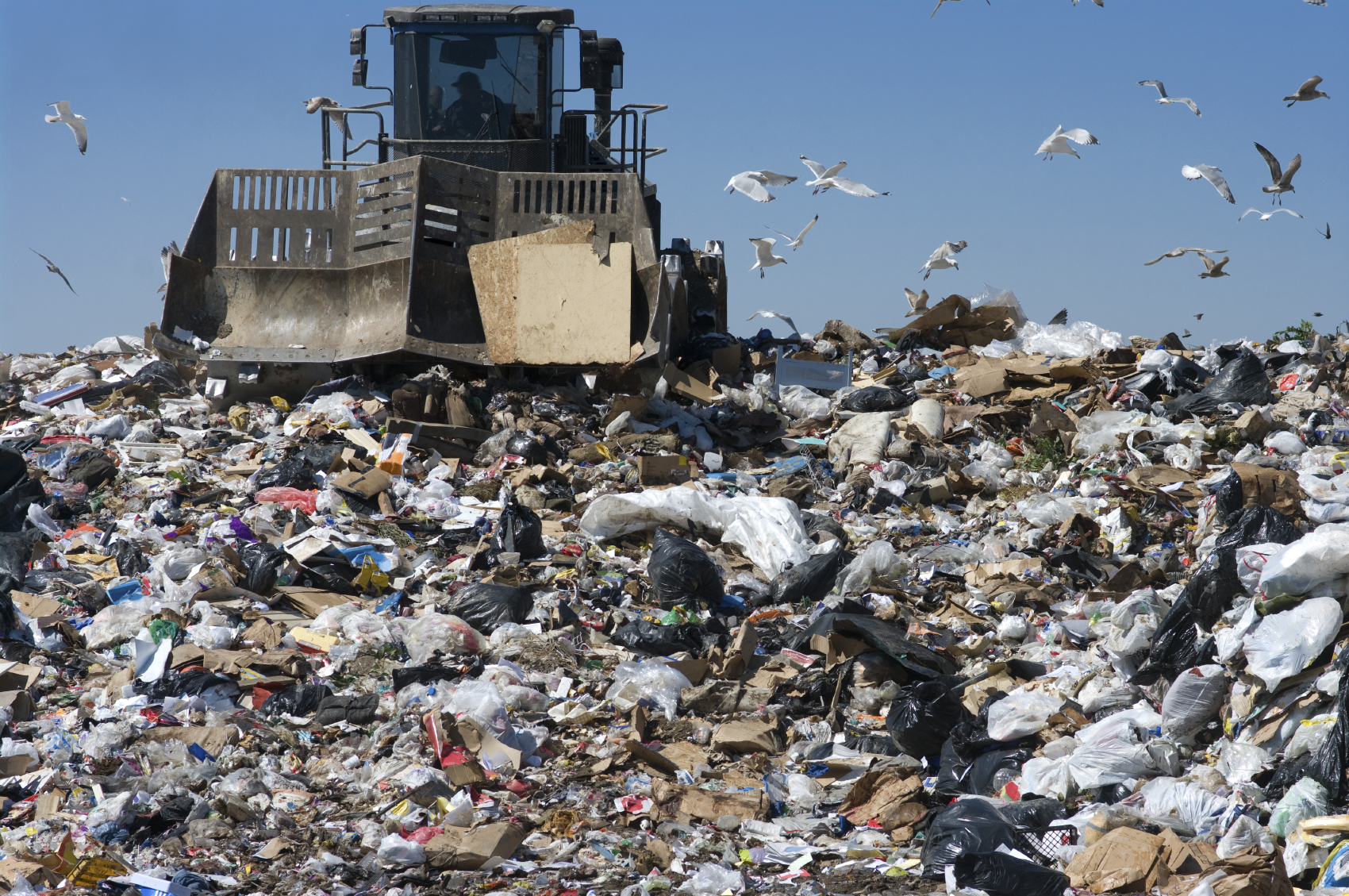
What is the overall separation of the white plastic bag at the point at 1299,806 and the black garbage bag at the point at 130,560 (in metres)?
4.50

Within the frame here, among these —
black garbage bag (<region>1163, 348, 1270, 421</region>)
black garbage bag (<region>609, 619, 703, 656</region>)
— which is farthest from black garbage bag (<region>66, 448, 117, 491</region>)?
black garbage bag (<region>1163, 348, 1270, 421</region>)

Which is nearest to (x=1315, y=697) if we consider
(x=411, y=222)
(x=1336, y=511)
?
(x=1336, y=511)

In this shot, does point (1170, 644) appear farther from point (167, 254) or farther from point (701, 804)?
point (167, 254)

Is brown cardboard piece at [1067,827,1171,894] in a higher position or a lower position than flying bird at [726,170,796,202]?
lower

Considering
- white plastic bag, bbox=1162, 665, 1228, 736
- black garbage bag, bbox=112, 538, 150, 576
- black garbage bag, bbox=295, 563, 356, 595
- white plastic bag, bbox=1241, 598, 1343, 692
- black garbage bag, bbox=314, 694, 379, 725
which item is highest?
white plastic bag, bbox=1241, 598, 1343, 692

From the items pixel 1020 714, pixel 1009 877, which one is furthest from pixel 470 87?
pixel 1009 877

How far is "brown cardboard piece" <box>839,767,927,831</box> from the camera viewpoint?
11.0 feet

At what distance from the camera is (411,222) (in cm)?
743

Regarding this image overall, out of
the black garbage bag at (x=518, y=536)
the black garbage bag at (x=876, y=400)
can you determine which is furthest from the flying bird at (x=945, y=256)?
the black garbage bag at (x=518, y=536)

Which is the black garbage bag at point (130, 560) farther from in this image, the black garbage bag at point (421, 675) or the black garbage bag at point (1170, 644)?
the black garbage bag at point (1170, 644)

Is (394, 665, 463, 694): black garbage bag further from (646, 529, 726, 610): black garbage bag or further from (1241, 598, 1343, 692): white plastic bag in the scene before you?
(1241, 598, 1343, 692): white plastic bag

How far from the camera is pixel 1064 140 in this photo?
654 cm

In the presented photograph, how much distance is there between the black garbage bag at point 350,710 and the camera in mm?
3898

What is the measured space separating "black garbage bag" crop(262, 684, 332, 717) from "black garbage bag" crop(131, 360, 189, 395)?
4.65m
